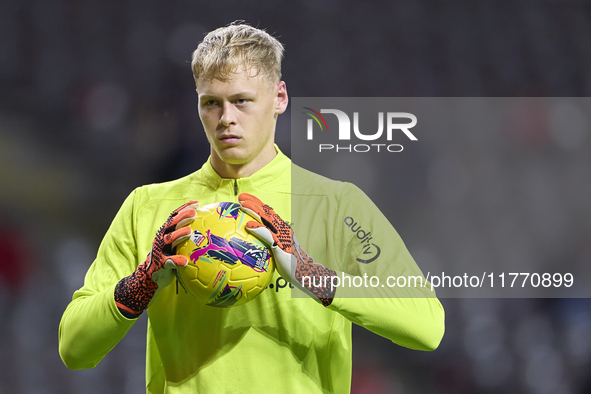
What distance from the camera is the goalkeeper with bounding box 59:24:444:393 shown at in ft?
5.34

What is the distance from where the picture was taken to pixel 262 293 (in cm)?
174

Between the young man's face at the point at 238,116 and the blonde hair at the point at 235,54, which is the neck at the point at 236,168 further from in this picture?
the blonde hair at the point at 235,54

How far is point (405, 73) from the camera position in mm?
2660

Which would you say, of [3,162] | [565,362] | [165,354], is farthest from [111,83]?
[565,362]

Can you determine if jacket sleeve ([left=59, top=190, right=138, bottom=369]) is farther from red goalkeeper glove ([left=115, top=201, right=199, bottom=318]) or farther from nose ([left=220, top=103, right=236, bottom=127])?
nose ([left=220, top=103, right=236, bottom=127])

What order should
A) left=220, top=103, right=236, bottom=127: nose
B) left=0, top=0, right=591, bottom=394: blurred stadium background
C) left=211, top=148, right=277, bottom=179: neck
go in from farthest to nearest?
left=0, top=0, right=591, bottom=394: blurred stadium background < left=211, top=148, right=277, bottom=179: neck < left=220, top=103, right=236, bottom=127: nose

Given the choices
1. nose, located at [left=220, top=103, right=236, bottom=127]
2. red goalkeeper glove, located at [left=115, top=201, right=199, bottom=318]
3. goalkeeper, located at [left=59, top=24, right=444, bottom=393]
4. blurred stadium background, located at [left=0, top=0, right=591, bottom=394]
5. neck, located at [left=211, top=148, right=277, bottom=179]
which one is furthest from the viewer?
blurred stadium background, located at [left=0, top=0, right=591, bottom=394]

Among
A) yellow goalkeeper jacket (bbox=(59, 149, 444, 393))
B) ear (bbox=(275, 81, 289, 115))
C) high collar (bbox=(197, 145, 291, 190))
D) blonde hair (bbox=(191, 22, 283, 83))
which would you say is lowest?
yellow goalkeeper jacket (bbox=(59, 149, 444, 393))

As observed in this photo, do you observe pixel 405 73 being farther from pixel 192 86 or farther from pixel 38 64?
pixel 38 64

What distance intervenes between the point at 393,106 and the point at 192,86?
1009 mm

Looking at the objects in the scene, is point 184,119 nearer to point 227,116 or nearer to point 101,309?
point 227,116

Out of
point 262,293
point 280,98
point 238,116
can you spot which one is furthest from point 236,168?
point 262,293

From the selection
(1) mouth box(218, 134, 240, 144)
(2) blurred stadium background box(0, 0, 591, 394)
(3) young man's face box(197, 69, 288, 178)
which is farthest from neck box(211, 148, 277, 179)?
(2) blurred stadium background box(0, 0, 591, 394)

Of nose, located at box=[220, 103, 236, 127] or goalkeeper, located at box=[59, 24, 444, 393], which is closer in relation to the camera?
goalkeeper, located at box=[59, 24, 444, 393]
